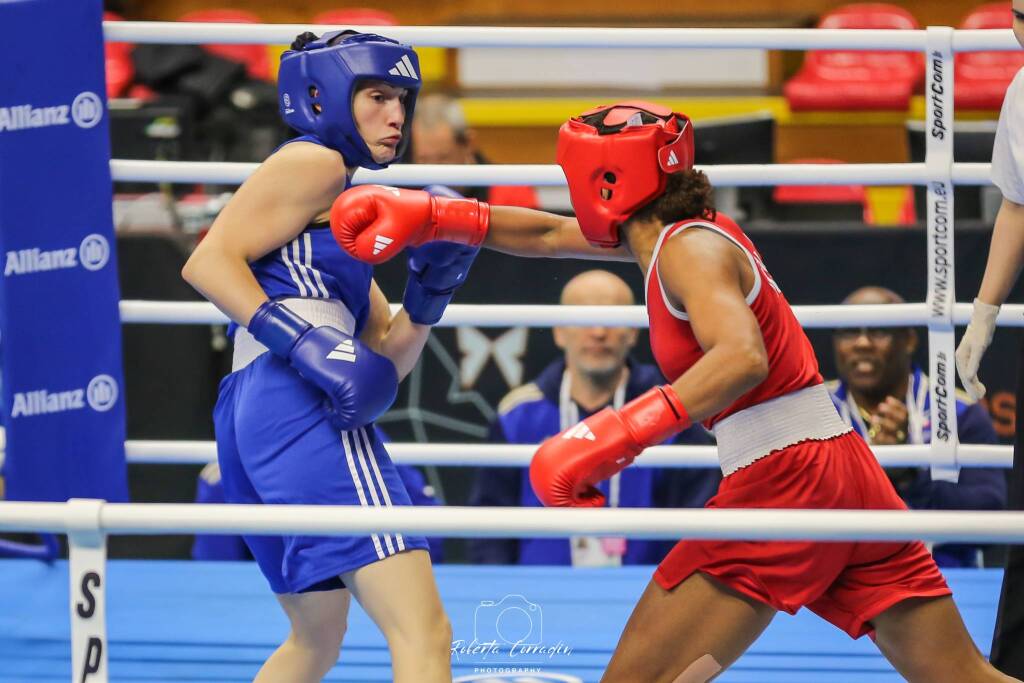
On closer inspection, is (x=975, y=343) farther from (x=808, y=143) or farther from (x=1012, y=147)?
(x=808, y=143)

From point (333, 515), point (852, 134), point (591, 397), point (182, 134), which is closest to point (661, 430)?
point (333, 515)

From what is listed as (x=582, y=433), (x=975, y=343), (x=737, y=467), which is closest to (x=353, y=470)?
(x=582, y=433)

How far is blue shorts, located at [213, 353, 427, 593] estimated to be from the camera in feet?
Answer: 6.97

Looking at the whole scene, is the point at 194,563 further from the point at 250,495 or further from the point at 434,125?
the point at 434,125

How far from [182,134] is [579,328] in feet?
8.41

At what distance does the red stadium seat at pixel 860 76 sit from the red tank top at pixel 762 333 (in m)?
5.91

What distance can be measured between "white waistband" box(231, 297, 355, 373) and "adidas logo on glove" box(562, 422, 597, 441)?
55cm

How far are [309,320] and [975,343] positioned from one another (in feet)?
4.25

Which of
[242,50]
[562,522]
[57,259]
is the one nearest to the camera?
[562,522]

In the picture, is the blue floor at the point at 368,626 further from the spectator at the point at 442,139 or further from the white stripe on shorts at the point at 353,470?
the spectator at the point at 442,139

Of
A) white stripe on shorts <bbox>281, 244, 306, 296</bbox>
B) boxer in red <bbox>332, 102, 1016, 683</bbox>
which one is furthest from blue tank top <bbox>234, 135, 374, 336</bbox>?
boxer in red <bbox>332, 102, 1016, 683</bbox>

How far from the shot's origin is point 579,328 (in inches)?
146

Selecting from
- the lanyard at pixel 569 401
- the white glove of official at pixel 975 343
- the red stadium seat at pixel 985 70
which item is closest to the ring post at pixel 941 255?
the white glove of official at pixel 975 343

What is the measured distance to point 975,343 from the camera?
2.66 metres
